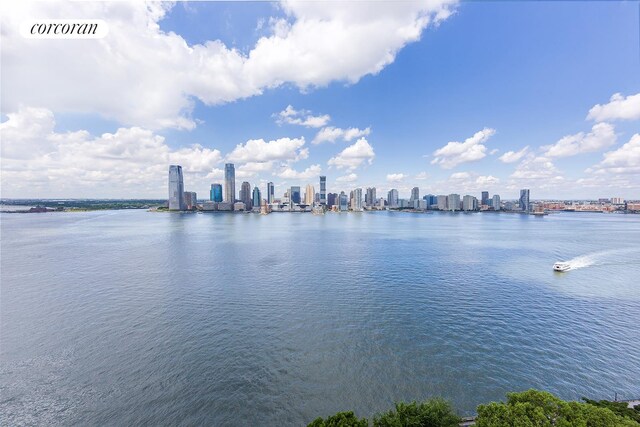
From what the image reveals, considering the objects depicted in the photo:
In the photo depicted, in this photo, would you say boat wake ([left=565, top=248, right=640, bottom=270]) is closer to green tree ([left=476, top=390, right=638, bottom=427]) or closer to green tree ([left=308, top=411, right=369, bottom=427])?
green tree ([left=476, top=390, right=638, bottom=427])

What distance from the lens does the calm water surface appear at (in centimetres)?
2086

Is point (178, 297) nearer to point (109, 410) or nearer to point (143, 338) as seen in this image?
point (143, 338)

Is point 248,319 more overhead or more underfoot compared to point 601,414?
more underfoot

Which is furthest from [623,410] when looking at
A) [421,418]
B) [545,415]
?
[421,418]

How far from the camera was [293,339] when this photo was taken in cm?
2886

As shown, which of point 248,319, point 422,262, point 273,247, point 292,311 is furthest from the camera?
point 273,247

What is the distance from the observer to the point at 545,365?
Answer: 2473cm

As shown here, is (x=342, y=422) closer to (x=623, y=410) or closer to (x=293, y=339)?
(x=293, y=339)

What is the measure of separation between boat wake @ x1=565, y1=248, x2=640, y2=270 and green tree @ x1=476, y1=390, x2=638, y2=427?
193 feet

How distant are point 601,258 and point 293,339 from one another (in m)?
81.7

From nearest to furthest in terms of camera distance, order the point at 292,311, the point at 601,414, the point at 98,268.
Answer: the point at 601,414 < the point at 292,311 < the point at 98,268

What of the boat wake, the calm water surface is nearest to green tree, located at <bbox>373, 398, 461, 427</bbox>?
the calm water surface

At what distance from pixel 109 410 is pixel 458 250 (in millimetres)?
81177

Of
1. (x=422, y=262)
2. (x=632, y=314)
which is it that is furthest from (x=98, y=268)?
(x=632, y=314)
